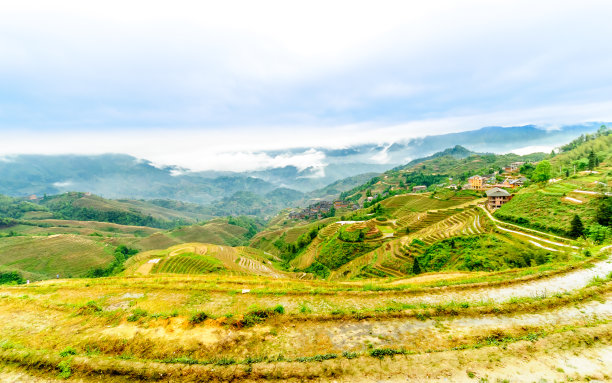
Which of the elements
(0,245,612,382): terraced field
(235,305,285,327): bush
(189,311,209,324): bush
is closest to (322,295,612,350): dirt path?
(0,245,612,382): terraced field

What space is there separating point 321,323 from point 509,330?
25.7 feet

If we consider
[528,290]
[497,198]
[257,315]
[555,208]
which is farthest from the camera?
[497,198]

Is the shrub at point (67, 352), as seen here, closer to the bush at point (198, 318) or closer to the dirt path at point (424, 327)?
the bush at point (198, 318)

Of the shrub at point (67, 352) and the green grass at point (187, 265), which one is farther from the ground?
the shrub at point (67, 352)

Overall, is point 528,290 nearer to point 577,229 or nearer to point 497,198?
point 577,229

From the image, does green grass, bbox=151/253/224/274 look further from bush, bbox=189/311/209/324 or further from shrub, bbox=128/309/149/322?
bush, bbox=189/311/209/324

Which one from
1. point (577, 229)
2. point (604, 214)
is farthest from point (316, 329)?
point (604, 214)

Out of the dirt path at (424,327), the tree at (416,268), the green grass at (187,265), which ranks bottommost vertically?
the green grass at (187,265)

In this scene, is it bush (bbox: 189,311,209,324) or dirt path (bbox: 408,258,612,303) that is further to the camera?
dirt path (bbox: 408,258,612,303)

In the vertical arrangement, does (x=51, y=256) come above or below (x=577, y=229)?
below

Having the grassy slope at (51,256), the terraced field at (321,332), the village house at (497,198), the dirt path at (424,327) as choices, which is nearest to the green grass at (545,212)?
the village house at (497,198)

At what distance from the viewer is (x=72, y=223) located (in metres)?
177

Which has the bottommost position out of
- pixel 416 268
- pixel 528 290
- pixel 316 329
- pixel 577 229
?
pixel 416 268

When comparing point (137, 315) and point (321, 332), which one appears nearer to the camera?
point (321, 332)
